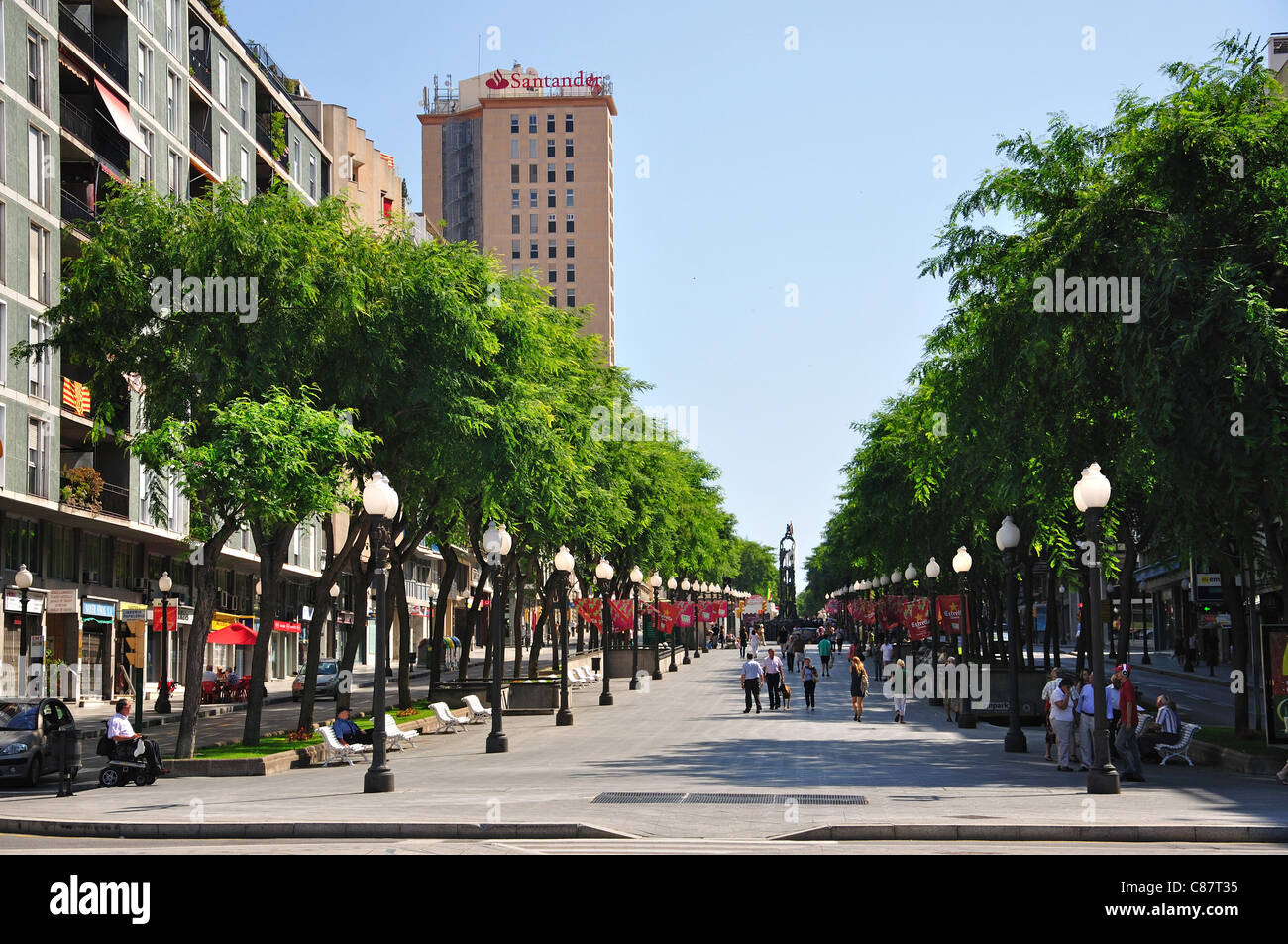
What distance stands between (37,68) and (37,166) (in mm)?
3384

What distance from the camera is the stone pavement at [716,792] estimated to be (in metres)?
17.4

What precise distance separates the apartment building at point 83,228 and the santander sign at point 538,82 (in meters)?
92.4

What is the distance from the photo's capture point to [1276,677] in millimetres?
25594

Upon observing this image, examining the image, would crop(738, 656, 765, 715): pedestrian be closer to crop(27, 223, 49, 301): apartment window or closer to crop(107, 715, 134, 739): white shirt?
crop(107, 715, 134, 739): white shirt

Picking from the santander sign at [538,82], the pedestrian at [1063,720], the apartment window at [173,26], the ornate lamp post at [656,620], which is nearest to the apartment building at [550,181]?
the santander sign at [538,82]

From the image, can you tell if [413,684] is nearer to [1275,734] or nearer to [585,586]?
[585,586]

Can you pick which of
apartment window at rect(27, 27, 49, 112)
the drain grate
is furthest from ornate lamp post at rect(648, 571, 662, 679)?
the drain grate

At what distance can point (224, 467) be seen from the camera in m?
24.8

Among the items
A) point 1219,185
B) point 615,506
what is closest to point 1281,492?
point 1219,185

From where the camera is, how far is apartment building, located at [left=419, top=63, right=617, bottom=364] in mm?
158625

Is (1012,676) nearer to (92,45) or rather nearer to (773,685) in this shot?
(773,685)

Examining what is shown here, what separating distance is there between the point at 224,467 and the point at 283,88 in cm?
5929

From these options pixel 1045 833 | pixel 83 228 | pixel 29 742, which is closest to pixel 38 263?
pixel 83 228

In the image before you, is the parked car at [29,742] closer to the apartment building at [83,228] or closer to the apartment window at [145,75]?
the apartment building at [83,228]
